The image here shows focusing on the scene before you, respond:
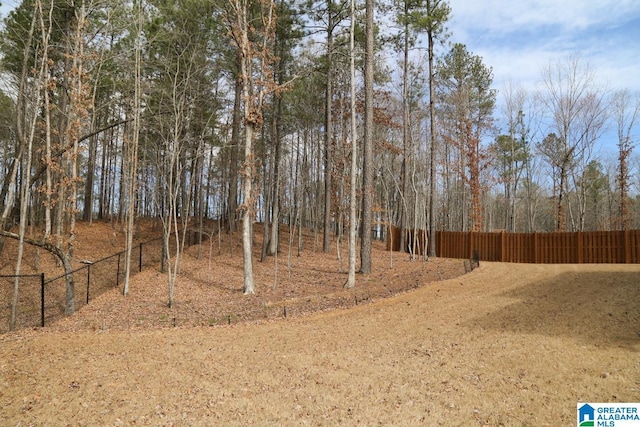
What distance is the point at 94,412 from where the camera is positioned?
166 inches

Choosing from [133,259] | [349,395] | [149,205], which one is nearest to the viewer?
[349,395]

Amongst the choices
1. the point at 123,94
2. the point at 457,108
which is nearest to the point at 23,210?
the point at 123,94

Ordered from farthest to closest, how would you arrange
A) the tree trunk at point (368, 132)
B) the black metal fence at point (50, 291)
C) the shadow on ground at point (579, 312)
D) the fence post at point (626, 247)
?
the fence post at point (626, 247) → the tree trunk at point (368, 132) → the black metal fence at point (50, 291) → the shadow on ground at point (579, 312)

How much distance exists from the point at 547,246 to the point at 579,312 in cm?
1178

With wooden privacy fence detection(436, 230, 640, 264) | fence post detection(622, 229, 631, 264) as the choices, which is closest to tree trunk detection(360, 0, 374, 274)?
wooden privacy fence detection(436, 230, 640, 264)

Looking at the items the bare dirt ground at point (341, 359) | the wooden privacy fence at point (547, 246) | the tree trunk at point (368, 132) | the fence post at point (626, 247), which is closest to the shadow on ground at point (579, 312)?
the bare dirt ground at point (341, 359)

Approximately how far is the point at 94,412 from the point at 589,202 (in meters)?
45.1

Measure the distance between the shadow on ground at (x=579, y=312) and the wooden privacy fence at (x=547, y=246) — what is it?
599 centimetres

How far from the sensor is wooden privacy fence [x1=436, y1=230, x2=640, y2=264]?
15672 mm

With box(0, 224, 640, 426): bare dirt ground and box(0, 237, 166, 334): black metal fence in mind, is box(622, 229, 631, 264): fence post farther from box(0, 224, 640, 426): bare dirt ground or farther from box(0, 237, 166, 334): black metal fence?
box(0, 237, 166, 334): black metal fence

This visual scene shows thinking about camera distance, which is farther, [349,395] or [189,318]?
[189,318]

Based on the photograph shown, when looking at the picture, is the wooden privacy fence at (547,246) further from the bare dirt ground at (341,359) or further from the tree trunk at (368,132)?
the tree trunk at (368,132)

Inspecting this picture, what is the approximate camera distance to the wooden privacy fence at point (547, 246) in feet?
51.4

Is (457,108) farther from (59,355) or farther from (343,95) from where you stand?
(59,355)
